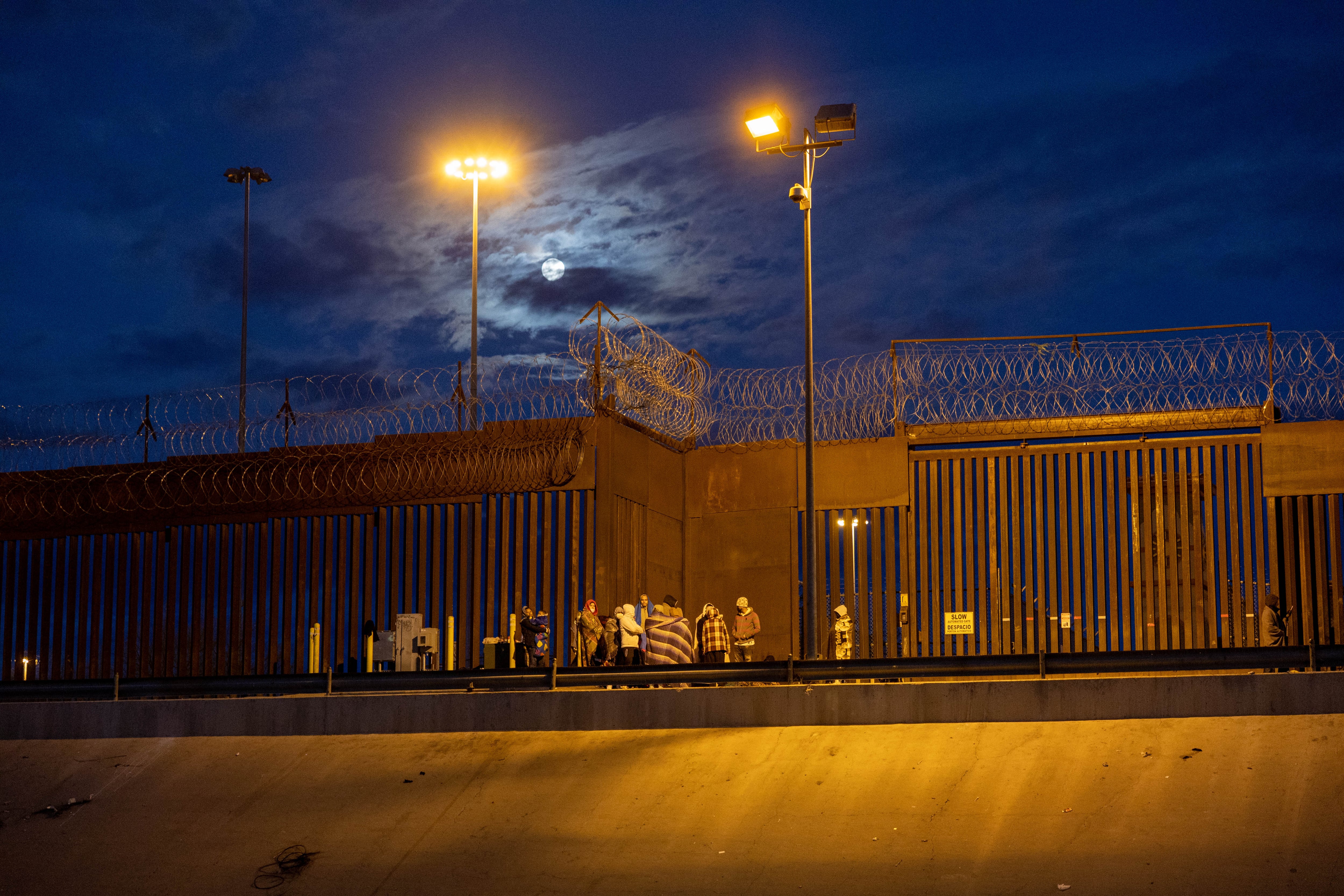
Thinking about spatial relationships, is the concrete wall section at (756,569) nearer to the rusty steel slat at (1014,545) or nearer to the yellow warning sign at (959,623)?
the rusty steel slat at (1014,545)

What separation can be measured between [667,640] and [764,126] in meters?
5.87

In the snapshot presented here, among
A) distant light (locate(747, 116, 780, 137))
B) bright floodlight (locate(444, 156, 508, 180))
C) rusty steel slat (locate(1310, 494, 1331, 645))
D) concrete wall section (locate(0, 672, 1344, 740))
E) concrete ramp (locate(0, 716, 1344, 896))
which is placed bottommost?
concrete ramp (locate(0, 716, 1344, 896))

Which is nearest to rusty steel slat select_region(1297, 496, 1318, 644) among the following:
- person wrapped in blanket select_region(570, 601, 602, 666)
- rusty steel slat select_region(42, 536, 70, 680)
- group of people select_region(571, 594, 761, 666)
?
group of people select_region(571, 594, 761, 666)

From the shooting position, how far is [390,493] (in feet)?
70.9

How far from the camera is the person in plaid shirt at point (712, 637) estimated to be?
17188 mm

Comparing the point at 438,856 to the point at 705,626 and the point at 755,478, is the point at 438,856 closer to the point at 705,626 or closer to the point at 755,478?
the point at 705,626

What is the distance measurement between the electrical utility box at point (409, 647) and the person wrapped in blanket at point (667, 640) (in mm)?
3452

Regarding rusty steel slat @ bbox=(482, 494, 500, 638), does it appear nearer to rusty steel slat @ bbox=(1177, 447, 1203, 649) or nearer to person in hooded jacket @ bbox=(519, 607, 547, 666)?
person in hooded jacket @ bbox=(519, 607, 547, 666)

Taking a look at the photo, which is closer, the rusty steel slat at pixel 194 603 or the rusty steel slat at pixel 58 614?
the rusty steel slat at pixel 194 603

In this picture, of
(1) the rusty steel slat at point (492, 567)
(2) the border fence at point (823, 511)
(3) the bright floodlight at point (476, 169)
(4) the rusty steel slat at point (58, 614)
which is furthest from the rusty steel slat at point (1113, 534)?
(4) the rusty steel slat at point (58, 614)

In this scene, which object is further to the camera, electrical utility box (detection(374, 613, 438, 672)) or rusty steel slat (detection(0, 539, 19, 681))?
rusty steel slat (detection(0, 539, 19, 681))

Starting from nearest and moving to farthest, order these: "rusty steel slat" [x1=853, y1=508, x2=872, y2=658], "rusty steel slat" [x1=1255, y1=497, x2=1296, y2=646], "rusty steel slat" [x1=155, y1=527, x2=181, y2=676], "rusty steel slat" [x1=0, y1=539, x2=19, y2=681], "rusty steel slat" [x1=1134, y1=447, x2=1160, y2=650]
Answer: "rusty steel slat" [x1=1255, y1=497, x2=1296, y2=646] < "rusty steel slat" [x1=1134, y1=447, x2=1160, y2=650] < "rusty steel slat" [x1=853, y1=508, x2=872, y2=658] < "rusty steel slat" [x1=155, y1=527, x2=181, y2=676] < "rusty steel slat" [x1=0, y1=539, x2=19, y2=681]

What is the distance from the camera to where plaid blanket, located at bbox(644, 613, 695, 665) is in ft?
54.6

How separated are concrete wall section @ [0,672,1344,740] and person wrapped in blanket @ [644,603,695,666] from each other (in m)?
2.75
